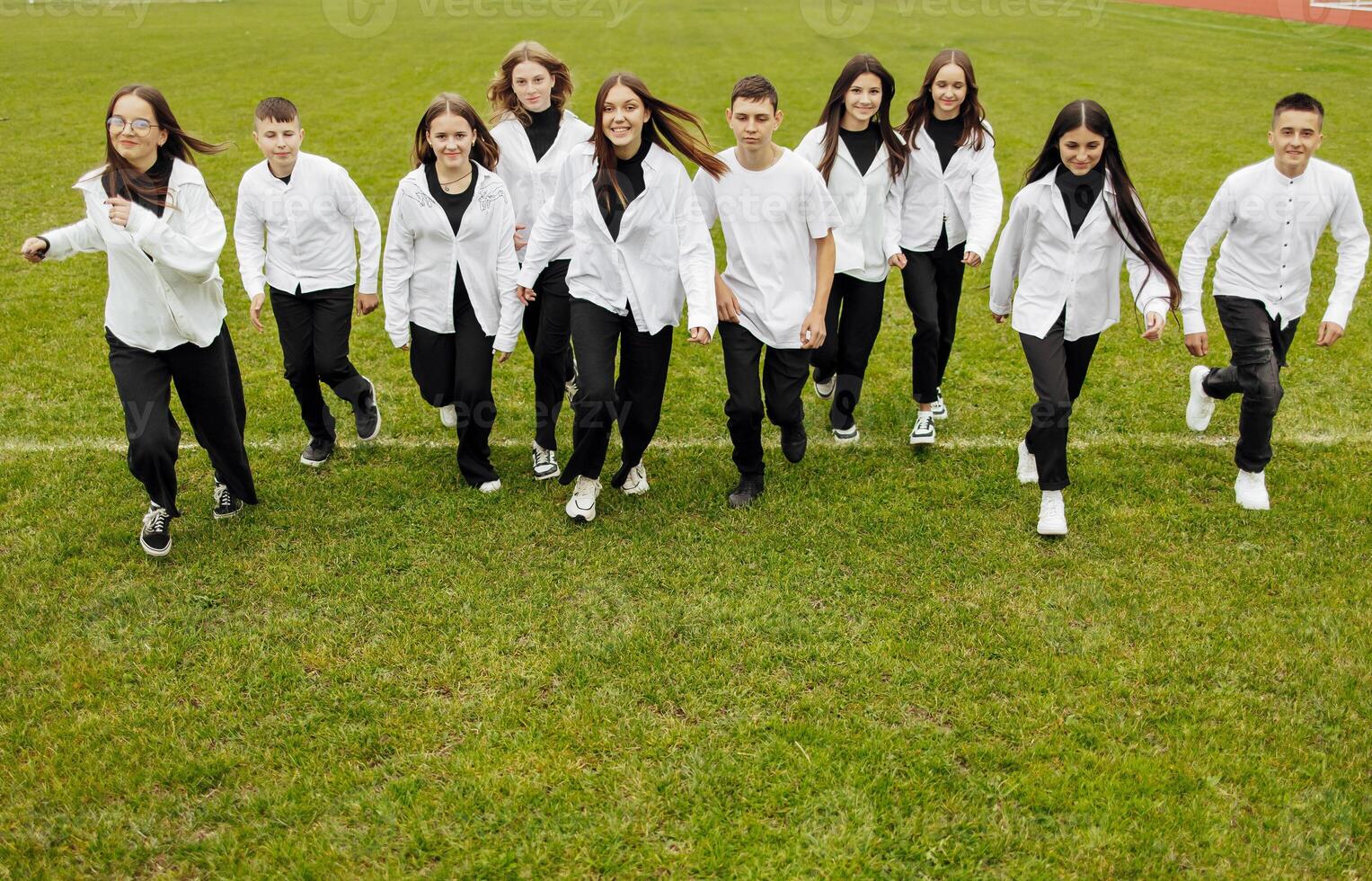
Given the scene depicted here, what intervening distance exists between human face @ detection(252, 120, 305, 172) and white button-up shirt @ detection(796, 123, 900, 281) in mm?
2616

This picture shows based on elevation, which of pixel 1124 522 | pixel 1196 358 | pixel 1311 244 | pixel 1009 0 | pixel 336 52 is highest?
pixel 1009 0

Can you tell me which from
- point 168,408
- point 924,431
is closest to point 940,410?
point 924,431

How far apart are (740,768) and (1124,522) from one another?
2.72 m

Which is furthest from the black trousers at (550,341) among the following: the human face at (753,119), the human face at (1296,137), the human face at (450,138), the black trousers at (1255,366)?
the human face at (1296,137)

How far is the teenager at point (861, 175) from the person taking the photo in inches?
217

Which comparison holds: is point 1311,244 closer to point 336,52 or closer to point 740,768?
point 740,768

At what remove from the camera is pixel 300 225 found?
5.60 metres

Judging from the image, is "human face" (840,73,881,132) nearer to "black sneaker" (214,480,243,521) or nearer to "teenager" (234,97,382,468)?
"teenager" (234,97,382,468)

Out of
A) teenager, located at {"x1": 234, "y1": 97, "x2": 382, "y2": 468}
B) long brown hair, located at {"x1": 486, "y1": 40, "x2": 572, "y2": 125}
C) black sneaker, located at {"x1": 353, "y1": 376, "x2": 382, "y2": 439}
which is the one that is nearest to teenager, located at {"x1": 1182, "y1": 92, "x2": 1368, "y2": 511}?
long brown hair, located at {"x1": 486, "y1": 40, "x2": 572, "y2": 125}

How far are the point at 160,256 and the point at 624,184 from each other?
207cm

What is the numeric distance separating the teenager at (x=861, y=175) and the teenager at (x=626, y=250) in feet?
2.65

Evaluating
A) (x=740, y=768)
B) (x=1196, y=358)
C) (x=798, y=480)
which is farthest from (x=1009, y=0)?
(x=740, y=768)

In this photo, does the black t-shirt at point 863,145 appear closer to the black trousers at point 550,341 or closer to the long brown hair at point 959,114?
the long brown hair at point 959,114

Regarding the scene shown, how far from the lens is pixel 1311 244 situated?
525 centimetres
